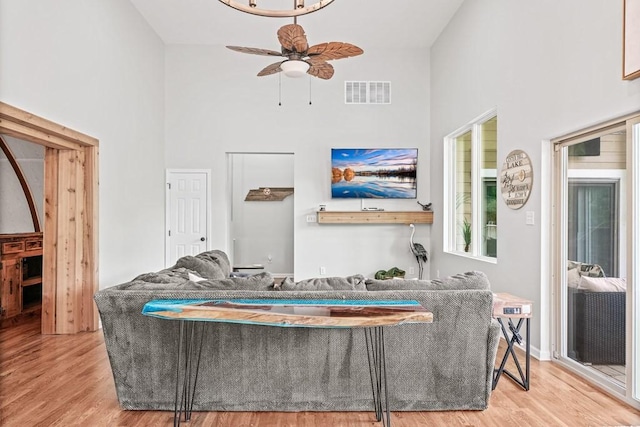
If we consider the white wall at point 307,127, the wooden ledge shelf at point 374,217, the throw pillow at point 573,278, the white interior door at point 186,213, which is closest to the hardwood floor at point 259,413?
the throw pillow at point 573,278

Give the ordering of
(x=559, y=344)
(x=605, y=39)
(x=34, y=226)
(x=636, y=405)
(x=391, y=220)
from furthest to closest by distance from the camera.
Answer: (x=391, y=220), (x=34, y=226), (x=559, y=344), (x=605, y=39), (x=636, y=405)

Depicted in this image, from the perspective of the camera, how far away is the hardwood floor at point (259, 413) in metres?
2.51

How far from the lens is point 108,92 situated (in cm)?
497

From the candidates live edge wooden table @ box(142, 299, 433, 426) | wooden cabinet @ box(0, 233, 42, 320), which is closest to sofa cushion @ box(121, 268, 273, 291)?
live edge wooden table @ box(142, 299, 433, 426)

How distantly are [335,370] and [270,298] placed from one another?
0.57 meters

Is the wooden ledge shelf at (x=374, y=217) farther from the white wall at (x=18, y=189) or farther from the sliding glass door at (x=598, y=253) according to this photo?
the white wall at (x=18, y=189)

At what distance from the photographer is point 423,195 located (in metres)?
6.93

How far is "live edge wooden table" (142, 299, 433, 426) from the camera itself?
2.10m

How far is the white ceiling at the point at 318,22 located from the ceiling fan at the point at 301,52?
174 cm

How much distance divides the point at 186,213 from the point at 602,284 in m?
5.53

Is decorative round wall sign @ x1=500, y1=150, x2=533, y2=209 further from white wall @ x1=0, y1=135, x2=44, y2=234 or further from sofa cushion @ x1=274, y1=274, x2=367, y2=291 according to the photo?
white wall @ x1=0, y1=135, x2=44, y2=234

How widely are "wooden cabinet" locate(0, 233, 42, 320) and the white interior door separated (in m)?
1.86

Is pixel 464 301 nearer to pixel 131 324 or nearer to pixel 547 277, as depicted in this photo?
pixel 547 277

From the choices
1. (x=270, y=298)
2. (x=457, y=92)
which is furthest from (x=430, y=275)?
(x=270, y=298)
